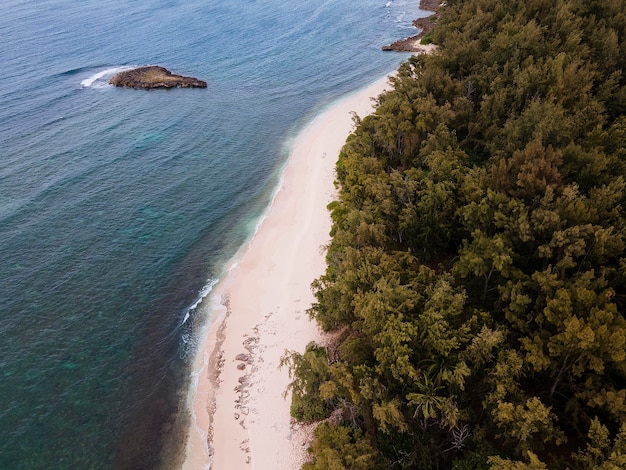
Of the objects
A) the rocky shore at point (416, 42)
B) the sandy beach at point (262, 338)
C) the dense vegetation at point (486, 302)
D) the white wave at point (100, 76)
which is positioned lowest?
the sandy beach at point (262, 338)

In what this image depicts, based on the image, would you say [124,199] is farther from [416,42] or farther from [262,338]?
[416,42]

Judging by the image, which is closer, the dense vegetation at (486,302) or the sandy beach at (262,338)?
the dense vegetation at (486,302)

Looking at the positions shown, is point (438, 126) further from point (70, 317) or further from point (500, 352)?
point (70, 317)

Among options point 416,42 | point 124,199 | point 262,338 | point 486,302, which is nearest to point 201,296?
point 262,338

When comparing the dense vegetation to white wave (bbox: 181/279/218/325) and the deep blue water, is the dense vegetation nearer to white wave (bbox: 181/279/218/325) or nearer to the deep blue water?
white wave (bbox: 181/279/218/325)

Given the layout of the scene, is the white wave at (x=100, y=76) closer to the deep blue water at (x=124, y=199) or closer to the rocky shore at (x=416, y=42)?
the deep blue water at (x=124, y=199)

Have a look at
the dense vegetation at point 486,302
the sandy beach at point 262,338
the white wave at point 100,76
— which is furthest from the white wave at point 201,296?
the white wave at point 100,76
